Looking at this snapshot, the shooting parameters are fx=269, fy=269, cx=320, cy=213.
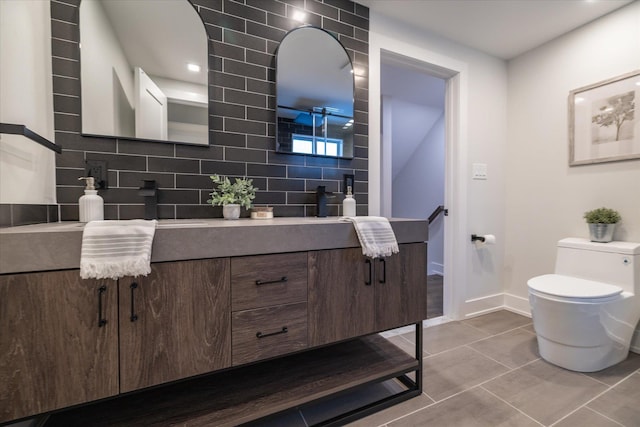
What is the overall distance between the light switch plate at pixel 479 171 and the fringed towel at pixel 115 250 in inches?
98.9

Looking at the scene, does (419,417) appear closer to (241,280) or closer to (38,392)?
(241,280)

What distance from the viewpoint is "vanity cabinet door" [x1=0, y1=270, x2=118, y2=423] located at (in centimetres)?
78

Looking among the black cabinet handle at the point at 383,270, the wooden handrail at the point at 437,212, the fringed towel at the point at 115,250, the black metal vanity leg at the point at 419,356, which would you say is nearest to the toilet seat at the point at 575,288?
the black metal vanity leg at the point at 419,356

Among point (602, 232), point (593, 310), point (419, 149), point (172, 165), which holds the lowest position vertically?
point (593, 310)

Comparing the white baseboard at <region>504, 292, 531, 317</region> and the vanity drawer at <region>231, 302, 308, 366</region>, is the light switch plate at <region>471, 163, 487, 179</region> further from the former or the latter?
the vanity drawer at <region>231, 302, 308, 366</region>

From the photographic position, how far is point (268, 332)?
110 cm

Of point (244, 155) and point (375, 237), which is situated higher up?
point (244, 155)

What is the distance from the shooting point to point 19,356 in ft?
2.58

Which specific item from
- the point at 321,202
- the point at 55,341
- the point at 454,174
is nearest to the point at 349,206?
the point at 321,202

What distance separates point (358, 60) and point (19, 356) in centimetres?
216

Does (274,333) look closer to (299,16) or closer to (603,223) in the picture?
(299,16)

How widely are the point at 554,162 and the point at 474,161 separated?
0.62m

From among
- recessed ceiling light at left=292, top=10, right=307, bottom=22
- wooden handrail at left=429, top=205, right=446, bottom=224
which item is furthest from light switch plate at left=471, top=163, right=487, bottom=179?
recessed ceiling light at left=292, top=10, right=307, bottom=22

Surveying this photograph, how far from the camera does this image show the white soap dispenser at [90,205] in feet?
3.74
